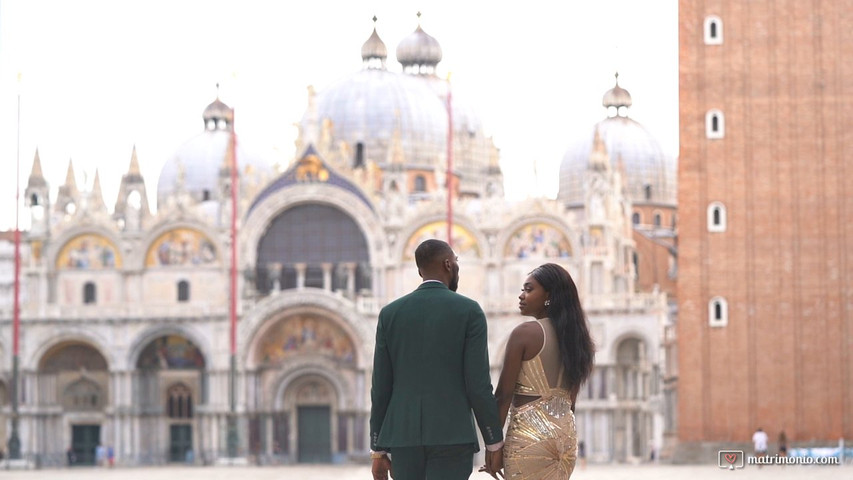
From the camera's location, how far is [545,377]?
12.3m

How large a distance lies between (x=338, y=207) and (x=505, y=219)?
665 cm

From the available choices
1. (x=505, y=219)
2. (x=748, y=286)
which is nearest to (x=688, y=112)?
(x=748, y=286)

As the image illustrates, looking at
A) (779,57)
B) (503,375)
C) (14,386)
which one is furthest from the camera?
(14,386)

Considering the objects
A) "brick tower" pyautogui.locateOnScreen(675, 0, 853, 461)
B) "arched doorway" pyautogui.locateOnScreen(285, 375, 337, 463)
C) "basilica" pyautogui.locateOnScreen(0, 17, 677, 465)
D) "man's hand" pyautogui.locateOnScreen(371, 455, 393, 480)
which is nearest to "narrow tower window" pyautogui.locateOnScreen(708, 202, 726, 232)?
"brick tower" pyautogui.locateOnScreen(675, 0, 853, 461)

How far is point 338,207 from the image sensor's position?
72.2 metres

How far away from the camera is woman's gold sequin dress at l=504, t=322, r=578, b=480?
39.8ft

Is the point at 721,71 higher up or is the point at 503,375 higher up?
the point at 721,71

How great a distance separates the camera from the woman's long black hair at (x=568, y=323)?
1230cm

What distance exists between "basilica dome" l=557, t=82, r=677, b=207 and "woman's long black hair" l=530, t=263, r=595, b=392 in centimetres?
8611

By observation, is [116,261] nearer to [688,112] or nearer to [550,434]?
[688,112]

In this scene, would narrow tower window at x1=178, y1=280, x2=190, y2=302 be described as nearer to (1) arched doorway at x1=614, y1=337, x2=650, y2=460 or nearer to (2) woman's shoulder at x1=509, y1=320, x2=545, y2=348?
(1) arched doorway at x1=614, y1=337, x2=650, y2=460

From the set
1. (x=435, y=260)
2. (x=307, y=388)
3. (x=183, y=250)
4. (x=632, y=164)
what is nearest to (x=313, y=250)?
(x=183, y=250)

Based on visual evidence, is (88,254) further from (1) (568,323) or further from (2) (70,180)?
(1) (568,323)

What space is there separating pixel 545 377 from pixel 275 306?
58.3 meters
